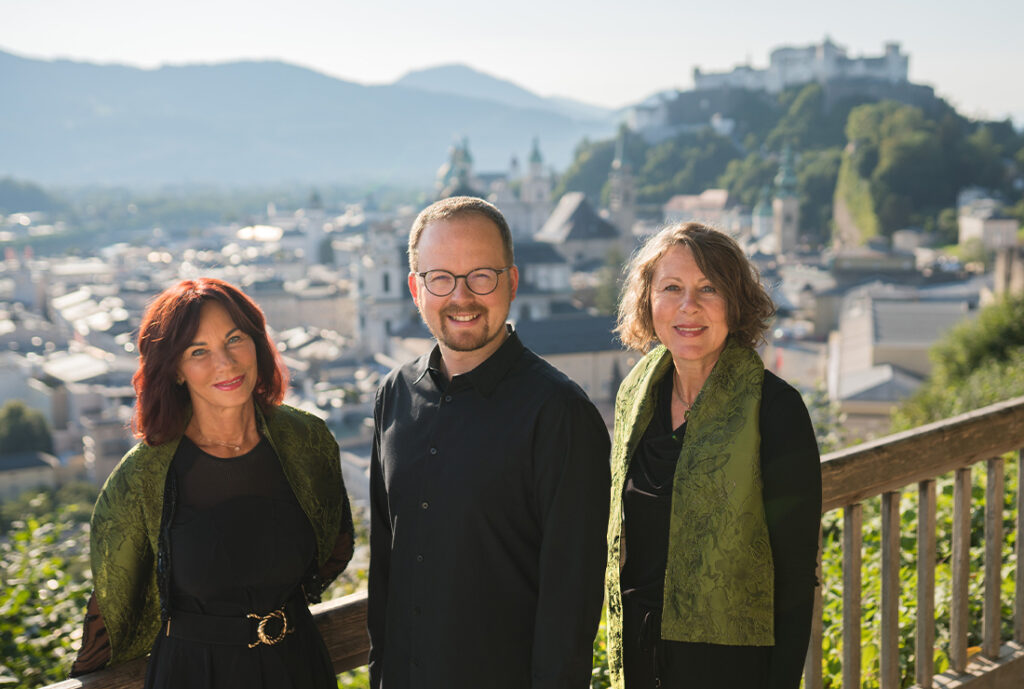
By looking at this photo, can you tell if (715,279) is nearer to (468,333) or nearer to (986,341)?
(468,333)

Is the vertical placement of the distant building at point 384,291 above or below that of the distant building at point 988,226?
below

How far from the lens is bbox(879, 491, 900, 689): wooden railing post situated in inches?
79.6

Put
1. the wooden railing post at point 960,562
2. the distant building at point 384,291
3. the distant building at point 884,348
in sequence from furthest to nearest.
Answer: the distant building at point 384,291 < the distant building at point 884,348 < the wooden railing post at point 960,562

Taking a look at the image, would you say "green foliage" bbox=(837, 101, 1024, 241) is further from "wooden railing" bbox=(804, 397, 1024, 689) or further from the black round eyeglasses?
the black round eyeglasses

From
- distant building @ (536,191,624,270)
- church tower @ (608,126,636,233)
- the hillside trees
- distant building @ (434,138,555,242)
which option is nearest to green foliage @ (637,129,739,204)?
the hillside trees

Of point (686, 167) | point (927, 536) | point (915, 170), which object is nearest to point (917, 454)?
point (927, 536)

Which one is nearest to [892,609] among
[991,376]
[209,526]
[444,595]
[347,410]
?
[444,595]

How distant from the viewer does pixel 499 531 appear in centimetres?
149

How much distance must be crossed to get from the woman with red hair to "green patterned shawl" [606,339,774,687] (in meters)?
0.59

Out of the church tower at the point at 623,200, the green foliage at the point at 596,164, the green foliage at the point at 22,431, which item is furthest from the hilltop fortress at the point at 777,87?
the green foliage at the point at 22,431

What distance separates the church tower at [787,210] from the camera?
5312 cm

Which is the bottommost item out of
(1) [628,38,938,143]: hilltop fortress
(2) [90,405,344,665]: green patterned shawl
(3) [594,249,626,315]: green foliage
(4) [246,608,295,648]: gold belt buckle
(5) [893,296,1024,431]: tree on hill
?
(3) [594,249,626,315]: green foliage

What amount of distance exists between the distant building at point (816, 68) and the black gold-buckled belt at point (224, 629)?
2835 inches

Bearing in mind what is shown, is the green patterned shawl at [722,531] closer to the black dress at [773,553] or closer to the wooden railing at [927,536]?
the black dress at [773,553]
